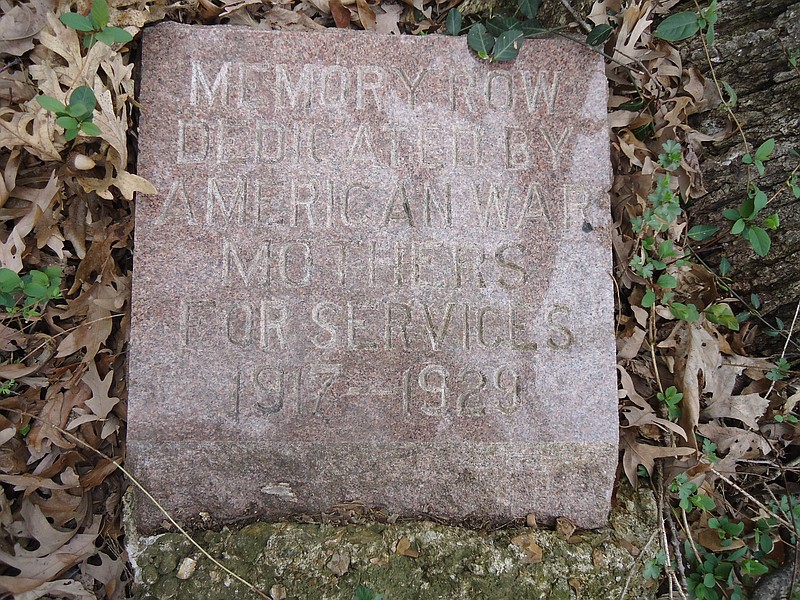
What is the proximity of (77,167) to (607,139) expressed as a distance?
2290mm

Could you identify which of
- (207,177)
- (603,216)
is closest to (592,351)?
(603,216)

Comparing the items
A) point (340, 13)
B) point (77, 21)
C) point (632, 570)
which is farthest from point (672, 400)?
point (77, 21)

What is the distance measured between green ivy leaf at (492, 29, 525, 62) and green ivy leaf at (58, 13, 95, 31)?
5.56ft

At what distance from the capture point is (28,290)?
7.26 feet

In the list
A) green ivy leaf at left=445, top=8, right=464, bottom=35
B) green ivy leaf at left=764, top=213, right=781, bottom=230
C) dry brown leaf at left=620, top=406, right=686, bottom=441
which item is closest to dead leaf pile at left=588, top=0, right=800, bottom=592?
dry brown leaf at left=620, top=406, right=686, bottom=441

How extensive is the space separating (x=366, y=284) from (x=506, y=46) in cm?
122

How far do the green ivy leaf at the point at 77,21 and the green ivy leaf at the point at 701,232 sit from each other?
2.81 meters

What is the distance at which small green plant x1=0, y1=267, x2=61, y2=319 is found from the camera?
2197 millimetres

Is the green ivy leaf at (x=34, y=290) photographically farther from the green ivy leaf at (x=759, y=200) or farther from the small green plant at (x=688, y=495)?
the green ivy leaf at (x=759, y=200)

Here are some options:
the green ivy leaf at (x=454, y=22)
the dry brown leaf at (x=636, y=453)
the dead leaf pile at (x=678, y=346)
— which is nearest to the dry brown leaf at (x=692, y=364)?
the dead leaf pile at (x=678, y=346)

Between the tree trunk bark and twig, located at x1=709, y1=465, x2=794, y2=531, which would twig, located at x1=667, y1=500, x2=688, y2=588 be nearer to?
twig, located at x1=709, y1=465, x2=794, y2=531

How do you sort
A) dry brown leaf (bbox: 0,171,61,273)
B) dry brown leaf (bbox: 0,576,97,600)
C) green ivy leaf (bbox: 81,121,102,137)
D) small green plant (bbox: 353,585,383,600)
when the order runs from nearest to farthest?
1. small green plant (bbox: 353,585,383,600)
2. dry brown leaf (bbox: 0,576,97,600)
3. green ivy leaf (bbox: 81,121,102,137)
4. dry brown leaf (bbox: 0,171,61,273)

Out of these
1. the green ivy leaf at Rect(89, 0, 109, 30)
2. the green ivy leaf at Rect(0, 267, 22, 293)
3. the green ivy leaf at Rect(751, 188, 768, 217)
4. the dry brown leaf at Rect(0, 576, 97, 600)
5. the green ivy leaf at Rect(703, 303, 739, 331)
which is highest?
the green ivy leaf at Rect(89, 0, 109, 30)

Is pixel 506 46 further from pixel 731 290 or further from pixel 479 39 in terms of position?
pixel 731 290
